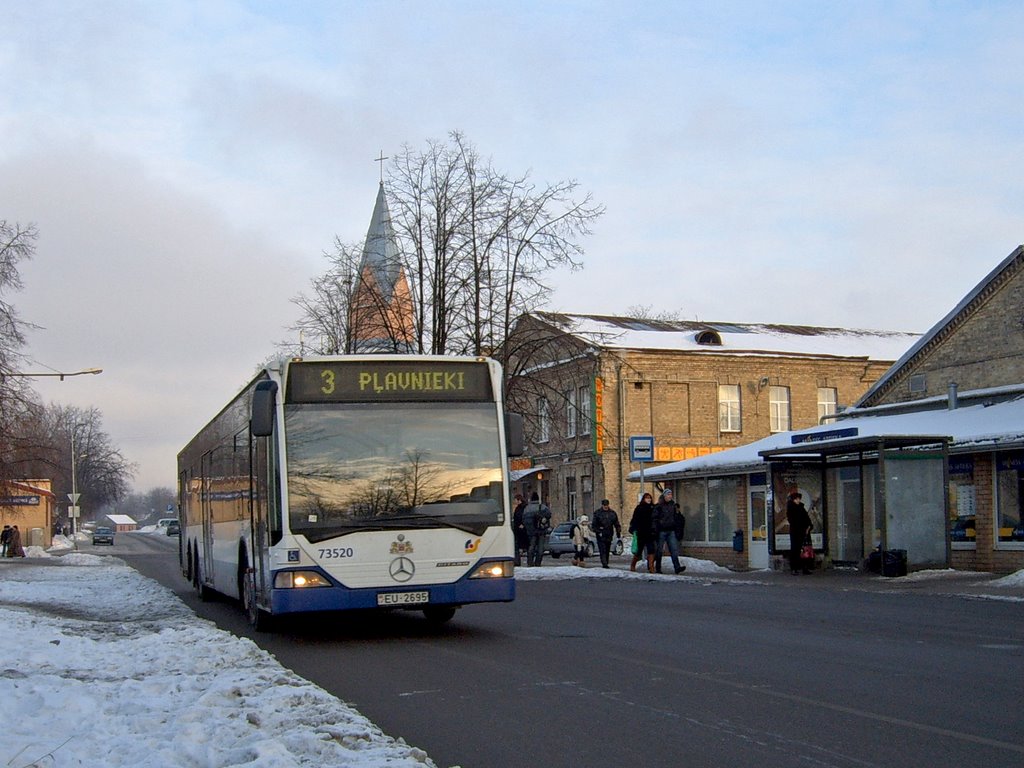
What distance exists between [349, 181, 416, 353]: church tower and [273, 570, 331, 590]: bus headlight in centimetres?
2372

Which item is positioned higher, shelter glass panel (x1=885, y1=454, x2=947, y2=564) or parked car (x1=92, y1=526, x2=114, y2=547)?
shelter glass panel (x1=885, y1=454, x2=947, y2=564)

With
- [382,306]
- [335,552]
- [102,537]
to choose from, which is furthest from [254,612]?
[102,537]

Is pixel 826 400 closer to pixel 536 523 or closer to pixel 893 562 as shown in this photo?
pixel 536 523

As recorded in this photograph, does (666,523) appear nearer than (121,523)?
Yes

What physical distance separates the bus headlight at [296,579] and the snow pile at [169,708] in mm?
710

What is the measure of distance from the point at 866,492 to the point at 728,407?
28899 millimetres

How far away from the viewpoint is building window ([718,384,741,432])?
56.9m

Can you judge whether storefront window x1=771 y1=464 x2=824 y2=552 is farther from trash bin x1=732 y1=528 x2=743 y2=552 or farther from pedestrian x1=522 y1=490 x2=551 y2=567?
pedestrian x1=522 y1=490 x2=551 y2=567

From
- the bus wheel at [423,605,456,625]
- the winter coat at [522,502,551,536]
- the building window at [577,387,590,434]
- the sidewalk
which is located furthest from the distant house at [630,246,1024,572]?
the building window at [577,387,590,434]

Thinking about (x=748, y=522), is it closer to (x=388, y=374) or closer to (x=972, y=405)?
(x=972, y=405)

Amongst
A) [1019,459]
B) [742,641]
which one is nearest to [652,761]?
[742,641]

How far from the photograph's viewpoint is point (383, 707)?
912 cm

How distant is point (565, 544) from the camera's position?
1918 inches

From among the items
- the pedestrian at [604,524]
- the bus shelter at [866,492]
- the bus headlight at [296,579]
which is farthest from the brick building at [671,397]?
the bus headlight at [296,579]
